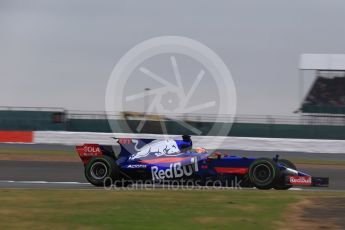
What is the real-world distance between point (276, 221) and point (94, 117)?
2049cm

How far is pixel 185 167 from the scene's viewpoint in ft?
36.7

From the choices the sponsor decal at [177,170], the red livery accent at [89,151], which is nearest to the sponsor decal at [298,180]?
the sponsor decal at [177,170]

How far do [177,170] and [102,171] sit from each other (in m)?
1.45

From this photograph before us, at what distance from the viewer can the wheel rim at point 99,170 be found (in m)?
11.4

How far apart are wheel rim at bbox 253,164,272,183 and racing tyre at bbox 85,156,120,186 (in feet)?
8.45

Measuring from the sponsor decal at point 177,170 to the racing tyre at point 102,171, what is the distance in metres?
0.74

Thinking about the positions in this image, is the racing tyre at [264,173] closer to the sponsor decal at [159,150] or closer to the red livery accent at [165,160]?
the red livery accent at [165,160]

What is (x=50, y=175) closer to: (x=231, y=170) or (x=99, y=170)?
(x=99, y=170)

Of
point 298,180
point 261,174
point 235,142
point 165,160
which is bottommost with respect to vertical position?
point 298,180

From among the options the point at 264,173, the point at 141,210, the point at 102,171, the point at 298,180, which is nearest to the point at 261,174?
the point at 264,173

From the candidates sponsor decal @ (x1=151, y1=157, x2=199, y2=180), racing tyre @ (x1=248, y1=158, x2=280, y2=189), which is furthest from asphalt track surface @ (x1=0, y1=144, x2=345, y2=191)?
racing tyre @ (x1=248, y1=158, x2=280, y2=189)

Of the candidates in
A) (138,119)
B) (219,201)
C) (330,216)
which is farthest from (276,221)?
(138,119)

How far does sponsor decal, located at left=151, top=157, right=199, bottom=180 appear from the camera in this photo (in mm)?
11148

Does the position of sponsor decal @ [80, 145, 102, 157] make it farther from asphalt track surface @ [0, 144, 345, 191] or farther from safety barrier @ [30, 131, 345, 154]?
safety barrier @ [30, 131, 345, 154]
